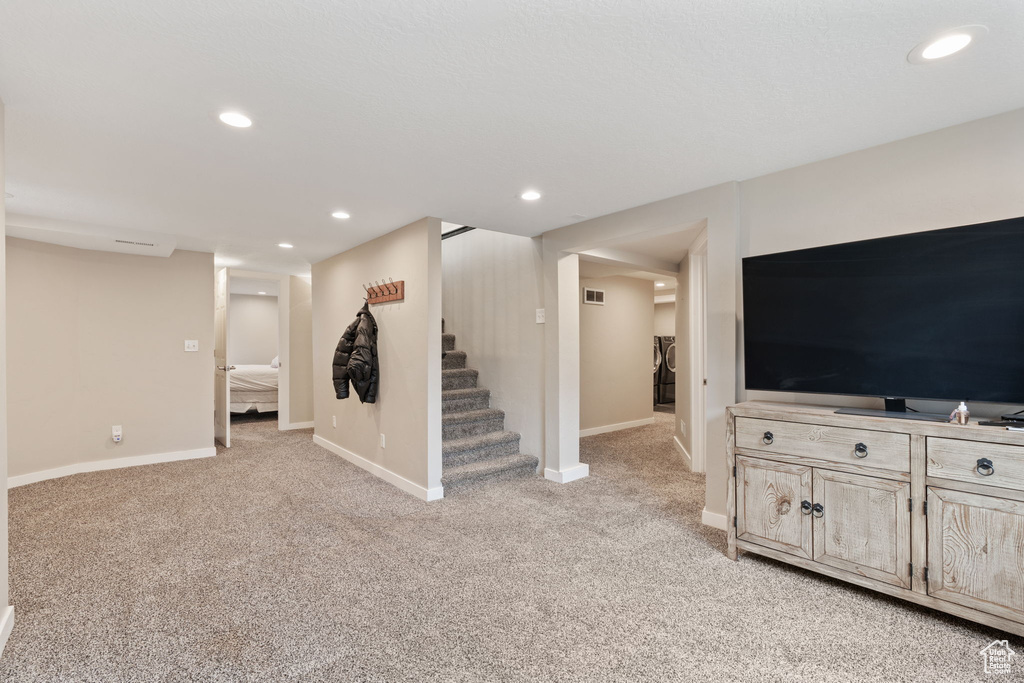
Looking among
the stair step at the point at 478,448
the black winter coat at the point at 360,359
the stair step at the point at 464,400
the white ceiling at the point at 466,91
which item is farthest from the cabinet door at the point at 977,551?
the black winter coat at the point at 360,359

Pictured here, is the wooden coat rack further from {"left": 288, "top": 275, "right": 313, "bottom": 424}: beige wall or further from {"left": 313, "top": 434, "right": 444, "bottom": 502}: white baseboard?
{"left": 288, "top": 275, "right": 313, "bottom": 424}: beige wall

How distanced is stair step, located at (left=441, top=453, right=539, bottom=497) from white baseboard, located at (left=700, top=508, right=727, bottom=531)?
5.38ft

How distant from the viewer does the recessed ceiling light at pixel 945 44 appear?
1541 mm

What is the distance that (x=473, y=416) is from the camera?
4566mm

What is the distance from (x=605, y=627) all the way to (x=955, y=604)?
139cm

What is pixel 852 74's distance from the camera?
178 centimetres

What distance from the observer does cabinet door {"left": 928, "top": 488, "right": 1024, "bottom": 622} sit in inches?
70.8

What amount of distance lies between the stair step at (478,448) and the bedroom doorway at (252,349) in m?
2.94

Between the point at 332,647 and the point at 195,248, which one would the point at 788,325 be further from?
the point at 195,248

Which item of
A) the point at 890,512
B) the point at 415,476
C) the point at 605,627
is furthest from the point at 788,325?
the point at 415,476

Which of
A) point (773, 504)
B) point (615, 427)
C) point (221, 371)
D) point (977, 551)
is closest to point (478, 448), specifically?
point (773, 504)

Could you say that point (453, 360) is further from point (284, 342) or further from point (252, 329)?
point (252, 329)

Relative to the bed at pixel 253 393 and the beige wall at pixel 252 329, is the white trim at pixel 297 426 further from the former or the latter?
the beige wall at pixel 252 329

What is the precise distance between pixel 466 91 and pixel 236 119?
1.02 m
